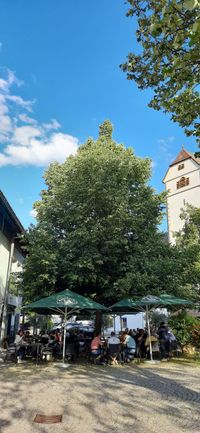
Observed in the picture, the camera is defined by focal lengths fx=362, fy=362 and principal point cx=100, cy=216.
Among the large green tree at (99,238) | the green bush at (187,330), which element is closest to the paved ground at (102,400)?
the large green tree at (99,238)

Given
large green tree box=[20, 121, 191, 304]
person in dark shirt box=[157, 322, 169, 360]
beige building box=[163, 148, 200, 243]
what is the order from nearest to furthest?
person in dark shirt box=[157, 322, 169, 360] < large green tree box=[20, 121, 191, 304] < beige building box=[163, 148, 200, 243]

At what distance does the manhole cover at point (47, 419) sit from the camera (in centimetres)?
607

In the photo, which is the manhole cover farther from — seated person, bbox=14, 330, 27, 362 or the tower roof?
the tower roof

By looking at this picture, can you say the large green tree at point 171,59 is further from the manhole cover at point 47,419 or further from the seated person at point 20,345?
the seated person at point 20,345

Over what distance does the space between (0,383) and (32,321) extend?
28970 mm

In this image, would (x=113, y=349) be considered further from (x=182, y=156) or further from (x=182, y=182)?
(x=182, y=156)

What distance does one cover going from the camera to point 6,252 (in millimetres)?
20984

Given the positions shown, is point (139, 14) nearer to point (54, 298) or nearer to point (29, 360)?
point (54, 298)

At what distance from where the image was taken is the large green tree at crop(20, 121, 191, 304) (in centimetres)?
1652

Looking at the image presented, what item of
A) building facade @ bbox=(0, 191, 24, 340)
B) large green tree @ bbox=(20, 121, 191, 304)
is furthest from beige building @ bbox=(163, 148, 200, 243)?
building facade @ bbox=(0, 191, 24, 340)

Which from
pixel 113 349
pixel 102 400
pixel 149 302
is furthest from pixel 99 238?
pixel 102 400

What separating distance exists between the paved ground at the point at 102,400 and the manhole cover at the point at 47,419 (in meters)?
0.10

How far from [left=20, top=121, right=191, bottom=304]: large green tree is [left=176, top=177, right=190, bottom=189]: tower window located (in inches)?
997

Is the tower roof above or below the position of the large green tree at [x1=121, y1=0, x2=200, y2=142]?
above
